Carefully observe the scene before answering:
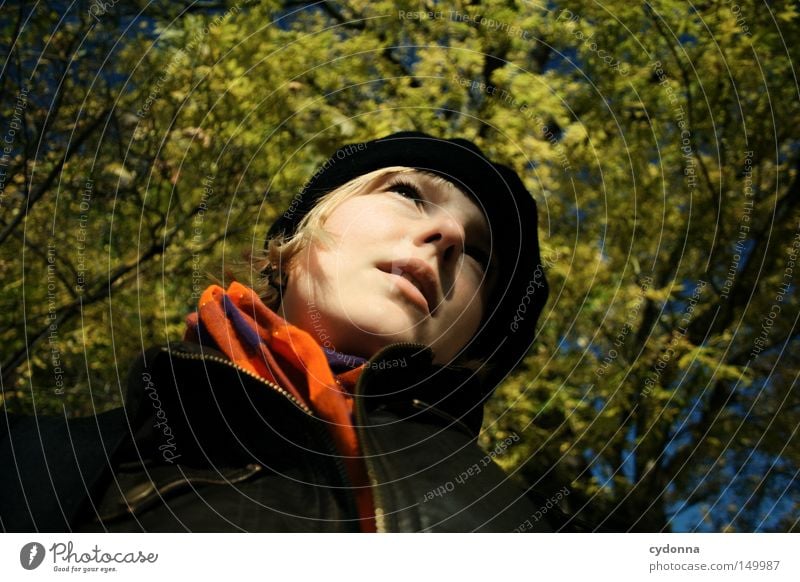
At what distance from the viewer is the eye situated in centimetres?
169

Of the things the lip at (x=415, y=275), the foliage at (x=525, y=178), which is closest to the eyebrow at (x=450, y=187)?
the lip at (x=415, y=275)

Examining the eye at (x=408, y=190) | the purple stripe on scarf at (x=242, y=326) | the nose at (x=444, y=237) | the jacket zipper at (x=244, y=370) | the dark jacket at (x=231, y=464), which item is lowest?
the dark jacket at (x=231, y=464)

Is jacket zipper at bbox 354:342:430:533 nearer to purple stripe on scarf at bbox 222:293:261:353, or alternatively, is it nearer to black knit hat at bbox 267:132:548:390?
purple stripe on scarf at bbox 222:293:261:353

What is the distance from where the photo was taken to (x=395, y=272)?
161cm

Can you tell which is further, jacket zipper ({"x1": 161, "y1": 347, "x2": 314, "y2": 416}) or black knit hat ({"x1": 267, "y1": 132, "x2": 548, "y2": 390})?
black knit hat ({"x1": 267, "y1": 132, "x2": 548, "y2": 390})

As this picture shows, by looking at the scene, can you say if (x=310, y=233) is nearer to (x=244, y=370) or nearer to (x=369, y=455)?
(x=244, y=370)

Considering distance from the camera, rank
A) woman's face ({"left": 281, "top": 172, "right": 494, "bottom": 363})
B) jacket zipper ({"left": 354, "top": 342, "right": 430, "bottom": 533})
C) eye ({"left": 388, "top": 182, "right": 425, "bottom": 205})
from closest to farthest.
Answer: jacket zipper ({"left": 354, "top": 342, "right": 430, "bottom": 533}) → woman's face ({"left": 281, "top": 172, "right": 494, "bottom": 363}) → eye ({"left": 388, "top": 182, "right": 425, "bottom": 205})

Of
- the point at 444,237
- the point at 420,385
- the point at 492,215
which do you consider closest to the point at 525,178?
the point at 492,215

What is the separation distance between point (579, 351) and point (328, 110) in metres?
1.28

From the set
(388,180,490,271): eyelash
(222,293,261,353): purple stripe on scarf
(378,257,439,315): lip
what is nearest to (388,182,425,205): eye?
(388,180,490,271): eyelash

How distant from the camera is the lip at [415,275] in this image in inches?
62.9

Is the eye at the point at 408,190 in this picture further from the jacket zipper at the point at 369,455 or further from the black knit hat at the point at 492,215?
the jacket zipper at the point at 369,455

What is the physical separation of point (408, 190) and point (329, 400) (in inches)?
19.4
